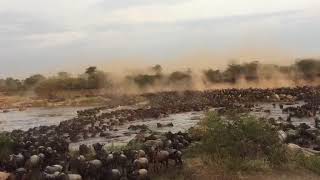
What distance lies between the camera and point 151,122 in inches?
1102

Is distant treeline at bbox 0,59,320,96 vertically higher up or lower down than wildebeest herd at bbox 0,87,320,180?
higher up

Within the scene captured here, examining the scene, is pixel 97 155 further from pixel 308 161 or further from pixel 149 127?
pixel 149 127

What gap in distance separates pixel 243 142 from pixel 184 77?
4497cm

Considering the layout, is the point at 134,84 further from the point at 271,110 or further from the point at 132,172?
the point at 132,172

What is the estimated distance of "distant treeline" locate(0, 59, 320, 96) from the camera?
5747cm

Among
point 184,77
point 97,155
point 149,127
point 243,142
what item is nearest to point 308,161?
point 243,142

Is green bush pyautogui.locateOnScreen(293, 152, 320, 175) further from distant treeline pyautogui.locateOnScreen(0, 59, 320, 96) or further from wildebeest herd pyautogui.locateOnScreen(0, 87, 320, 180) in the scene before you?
distant treeline pyautogui.locateOnScreen(0, 59, 320, 96)

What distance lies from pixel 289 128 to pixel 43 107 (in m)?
31.9

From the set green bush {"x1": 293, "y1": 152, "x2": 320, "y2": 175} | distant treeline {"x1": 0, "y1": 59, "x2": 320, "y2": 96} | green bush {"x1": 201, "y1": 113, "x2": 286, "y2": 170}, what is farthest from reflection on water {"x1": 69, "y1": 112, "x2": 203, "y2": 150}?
distant treeline {"x1": 0, "y1": 59, "x2": 320, "y2": 96}

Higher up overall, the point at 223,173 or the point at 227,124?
the point at 227,124

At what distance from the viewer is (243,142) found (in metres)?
14.8

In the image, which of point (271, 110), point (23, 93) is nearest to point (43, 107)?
point (23, 93)

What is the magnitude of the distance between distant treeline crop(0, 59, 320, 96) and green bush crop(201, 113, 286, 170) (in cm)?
4038

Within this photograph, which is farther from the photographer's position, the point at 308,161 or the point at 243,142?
the point at 243,142
